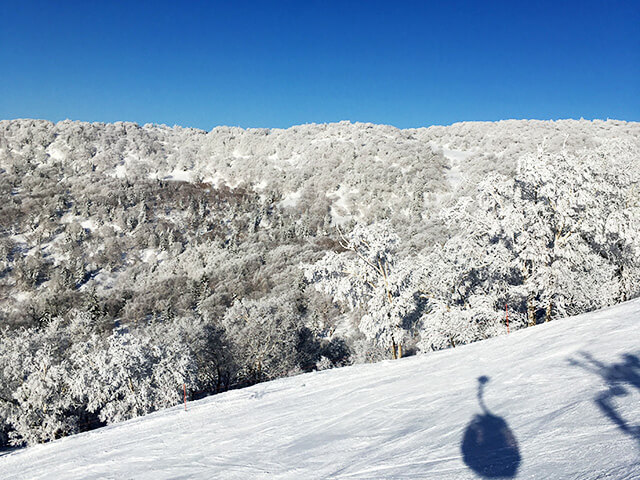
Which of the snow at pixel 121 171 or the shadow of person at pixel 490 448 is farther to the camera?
the snow at pixel 121 171

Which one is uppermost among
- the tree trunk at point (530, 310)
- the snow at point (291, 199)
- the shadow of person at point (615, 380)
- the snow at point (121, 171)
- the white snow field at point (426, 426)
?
the snow at point (121, 171)

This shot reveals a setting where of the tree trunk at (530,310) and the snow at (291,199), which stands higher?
the snow at (291,199)

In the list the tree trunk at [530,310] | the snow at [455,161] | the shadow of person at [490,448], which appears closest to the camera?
the shadow of person at [490,448]

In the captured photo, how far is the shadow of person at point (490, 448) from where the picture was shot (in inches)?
132

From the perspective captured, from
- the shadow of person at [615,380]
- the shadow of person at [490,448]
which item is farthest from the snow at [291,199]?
the shadow of person at [490,448]

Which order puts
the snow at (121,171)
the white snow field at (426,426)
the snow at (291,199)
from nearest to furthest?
the white snow field at (426,426) → the snow at (291,199) → the snow at (121,171)

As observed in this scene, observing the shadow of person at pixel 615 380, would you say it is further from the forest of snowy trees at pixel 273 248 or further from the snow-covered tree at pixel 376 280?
the snow-covered tree at pixel 376 280

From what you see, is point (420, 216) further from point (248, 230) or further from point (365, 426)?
point (365, 426)

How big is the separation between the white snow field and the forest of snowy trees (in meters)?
4.91

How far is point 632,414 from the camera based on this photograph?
3.67 meters

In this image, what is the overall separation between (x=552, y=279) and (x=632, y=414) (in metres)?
9.93

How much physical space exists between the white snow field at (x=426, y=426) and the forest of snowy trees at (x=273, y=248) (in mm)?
4907

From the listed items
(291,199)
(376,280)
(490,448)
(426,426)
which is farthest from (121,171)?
(490,448)

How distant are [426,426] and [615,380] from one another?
7.40 feet
